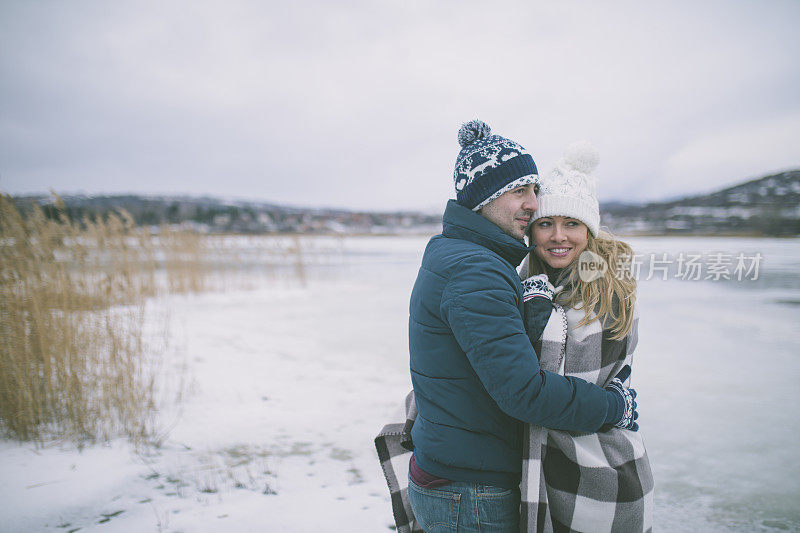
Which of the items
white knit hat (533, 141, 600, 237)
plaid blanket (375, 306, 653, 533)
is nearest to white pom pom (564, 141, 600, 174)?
white knit hat (533, 141, 600, 237)

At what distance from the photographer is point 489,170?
4.92 feet

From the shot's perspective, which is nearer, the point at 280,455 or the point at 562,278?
the point at 562,278

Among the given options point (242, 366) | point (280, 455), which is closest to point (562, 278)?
point (280, 455)

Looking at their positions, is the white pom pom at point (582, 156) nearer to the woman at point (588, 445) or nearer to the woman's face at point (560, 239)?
the woman's face at point (560, 239)

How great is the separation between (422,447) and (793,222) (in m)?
13.2

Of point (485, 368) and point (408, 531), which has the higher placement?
point (485, 368)

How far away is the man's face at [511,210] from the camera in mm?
1534

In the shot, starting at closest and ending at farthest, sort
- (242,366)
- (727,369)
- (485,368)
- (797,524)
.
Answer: (485,368)
(797,524)
(727,369)
(242,366)

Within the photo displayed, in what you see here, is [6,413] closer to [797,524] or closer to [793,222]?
[797,524]

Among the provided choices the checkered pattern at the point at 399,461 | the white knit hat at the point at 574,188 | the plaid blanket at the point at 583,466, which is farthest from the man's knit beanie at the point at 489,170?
the checkered pattern at the point at 399,461

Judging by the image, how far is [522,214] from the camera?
1.57 m

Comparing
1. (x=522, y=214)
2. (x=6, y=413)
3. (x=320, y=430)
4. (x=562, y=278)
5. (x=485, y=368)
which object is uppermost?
(x=522, y=214)

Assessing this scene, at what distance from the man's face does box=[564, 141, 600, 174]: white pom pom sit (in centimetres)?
37

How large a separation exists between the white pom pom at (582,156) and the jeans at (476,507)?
1.26 metres
